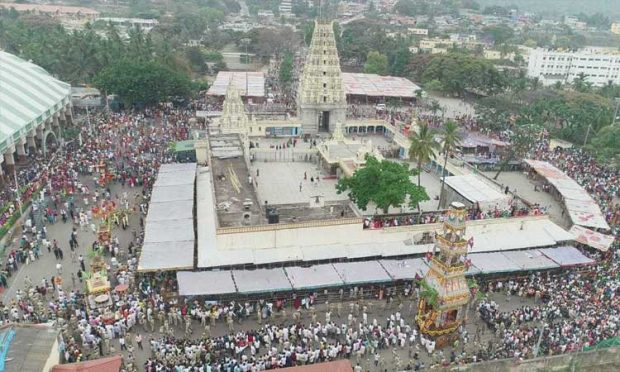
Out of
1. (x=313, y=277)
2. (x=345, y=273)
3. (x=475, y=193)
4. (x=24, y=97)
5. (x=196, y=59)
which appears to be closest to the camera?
(x=313, y=277)

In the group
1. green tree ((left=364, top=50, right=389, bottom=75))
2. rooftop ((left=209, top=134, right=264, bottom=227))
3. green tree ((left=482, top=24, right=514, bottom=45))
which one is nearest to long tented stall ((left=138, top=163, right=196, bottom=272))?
rooftop ((left=209, top=134, right=264, bottom=227))

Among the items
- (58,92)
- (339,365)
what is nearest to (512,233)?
(339,365)

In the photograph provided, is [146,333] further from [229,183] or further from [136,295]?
[229,183]

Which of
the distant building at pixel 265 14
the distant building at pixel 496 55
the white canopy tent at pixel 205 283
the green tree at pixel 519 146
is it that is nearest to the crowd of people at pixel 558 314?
the white canopy tent at pixel 205 283

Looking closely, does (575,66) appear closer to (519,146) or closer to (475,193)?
(519,146)

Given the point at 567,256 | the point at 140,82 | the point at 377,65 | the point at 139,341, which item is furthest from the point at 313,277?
the point at 377,65

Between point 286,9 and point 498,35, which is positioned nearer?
point 498,35

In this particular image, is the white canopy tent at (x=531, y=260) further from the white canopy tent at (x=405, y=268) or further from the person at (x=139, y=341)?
the person at (x=139, y=341)
